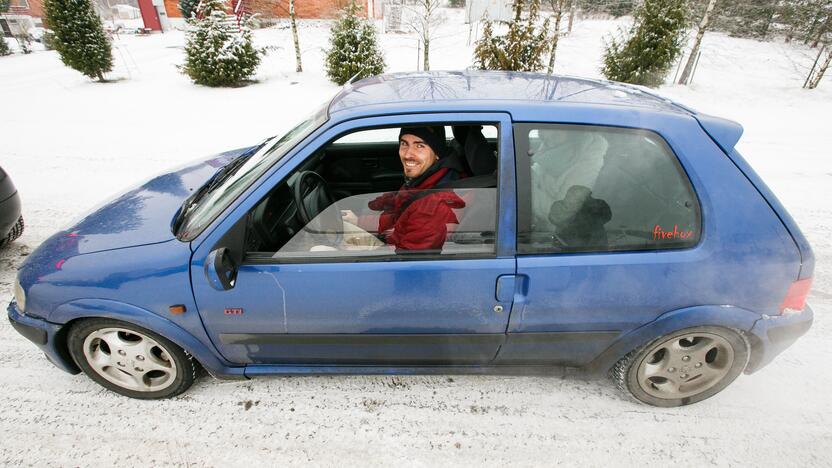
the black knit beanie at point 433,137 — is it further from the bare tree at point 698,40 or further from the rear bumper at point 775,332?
the bare tree at point 698,40

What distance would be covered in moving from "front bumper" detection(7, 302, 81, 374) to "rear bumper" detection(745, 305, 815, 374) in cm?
359

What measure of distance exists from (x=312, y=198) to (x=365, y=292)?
0.81 meters

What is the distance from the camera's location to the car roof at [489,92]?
1.90 meters

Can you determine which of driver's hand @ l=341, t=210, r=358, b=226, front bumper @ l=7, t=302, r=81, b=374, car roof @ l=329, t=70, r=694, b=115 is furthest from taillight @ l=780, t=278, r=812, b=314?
front bumper @ l=7, t=302, r=81, b=374

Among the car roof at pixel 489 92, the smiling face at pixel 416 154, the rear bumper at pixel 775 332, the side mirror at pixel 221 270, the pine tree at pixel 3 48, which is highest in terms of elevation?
the car roof at pixel 489 92

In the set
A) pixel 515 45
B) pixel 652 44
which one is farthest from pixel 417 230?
pixel 652 44

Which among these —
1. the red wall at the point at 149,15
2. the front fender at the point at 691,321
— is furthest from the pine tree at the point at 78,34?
the red wall at the point at 149,15

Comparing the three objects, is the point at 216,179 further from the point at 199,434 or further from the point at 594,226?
the point at 594,226

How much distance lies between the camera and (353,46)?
412 inches

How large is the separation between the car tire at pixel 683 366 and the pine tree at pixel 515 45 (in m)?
8.05

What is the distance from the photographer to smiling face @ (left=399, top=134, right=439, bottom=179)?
7.09 ft

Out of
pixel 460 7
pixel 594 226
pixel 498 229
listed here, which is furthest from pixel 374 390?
pixel 460 7

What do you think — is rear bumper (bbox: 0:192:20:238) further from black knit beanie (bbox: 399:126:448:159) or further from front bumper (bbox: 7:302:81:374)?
black knit beanie (bbox: 399:126:448:159)

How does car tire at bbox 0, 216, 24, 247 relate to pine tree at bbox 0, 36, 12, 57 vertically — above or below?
above
